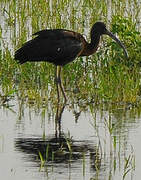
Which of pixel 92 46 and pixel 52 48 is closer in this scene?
pixel 52 48

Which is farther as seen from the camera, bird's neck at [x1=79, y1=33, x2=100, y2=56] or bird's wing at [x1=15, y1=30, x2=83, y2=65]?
bird's neck at [x1=79, y1=33, x2=100, y2=56]

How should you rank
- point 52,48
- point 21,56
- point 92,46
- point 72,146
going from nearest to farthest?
point 72,146
point 21,56
point 52,48
point 92,46

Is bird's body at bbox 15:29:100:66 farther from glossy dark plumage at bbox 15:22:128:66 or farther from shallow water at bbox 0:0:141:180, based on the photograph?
shallow water at bbox 0:0:141:180

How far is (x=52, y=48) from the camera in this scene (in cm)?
1198

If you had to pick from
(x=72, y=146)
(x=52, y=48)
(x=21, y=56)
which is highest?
(x=52, y=48)

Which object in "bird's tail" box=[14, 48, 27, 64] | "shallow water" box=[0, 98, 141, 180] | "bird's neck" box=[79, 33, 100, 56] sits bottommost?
"shallow water" box=[0, 98, 141, 180]

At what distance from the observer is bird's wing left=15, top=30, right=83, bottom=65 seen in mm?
11836

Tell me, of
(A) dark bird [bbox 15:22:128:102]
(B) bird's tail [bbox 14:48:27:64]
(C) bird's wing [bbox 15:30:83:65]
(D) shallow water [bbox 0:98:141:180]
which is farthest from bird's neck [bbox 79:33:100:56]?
(D) shallow water [bbox 0:98:141:180]

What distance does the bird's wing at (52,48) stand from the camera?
11.8 meters

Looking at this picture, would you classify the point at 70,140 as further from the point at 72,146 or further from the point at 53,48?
the point at 53,48

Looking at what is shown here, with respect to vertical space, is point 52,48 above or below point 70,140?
above

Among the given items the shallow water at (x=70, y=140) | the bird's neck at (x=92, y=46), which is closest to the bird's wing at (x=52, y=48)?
the bird's neck at (x=92, y=46)

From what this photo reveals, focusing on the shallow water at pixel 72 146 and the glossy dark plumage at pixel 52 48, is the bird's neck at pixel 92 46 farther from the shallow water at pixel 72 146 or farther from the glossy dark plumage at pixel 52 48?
the shallow water at pixel 72 146

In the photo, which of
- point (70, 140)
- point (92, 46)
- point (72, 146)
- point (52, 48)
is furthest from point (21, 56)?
point (72, 146)
